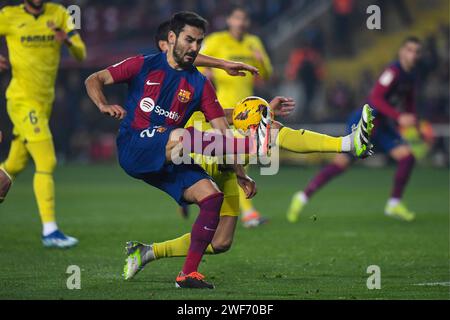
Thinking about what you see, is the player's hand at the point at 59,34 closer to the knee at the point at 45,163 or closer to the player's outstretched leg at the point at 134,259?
the knee at the point at 45,163

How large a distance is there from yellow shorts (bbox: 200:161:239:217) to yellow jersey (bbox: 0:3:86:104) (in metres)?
3.52

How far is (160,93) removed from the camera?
878cm

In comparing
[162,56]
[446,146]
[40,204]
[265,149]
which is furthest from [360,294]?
[446,146]

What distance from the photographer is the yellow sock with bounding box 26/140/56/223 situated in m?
11.8

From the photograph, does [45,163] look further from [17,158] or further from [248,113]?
[248,113]

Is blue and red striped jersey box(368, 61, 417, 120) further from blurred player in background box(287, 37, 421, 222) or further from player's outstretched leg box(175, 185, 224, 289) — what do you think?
player's outstretched leg box(175, 185, 224, 289)

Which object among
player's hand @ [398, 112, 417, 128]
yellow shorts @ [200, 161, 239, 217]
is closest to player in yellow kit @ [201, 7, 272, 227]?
player's hand @ [398, 112, 417, 128]

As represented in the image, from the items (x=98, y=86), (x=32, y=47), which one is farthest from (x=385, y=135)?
(x=98, y=86)

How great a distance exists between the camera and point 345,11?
2928 cm

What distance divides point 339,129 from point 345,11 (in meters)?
5.09

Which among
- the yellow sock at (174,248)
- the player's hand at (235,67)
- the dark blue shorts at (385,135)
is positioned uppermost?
the player's hand at (235,67)

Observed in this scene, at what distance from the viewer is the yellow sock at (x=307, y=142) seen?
28.8 ft

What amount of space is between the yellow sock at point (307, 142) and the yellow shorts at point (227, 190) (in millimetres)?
532

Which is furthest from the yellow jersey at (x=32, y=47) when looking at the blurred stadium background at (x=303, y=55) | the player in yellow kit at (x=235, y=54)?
the blurred stadium background at (x=303, y=55)
